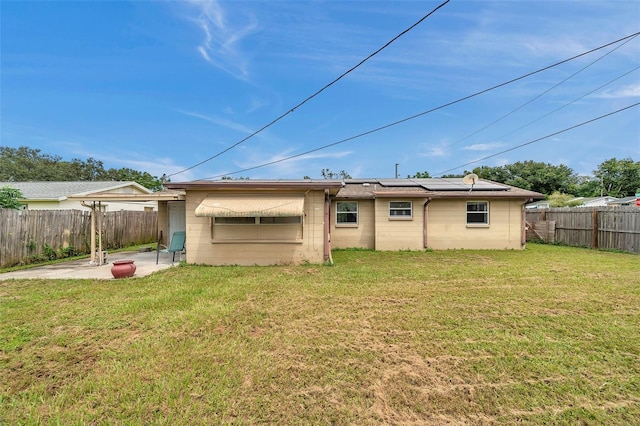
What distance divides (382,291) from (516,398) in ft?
12.4

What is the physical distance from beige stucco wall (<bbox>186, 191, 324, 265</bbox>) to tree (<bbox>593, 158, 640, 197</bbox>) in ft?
186

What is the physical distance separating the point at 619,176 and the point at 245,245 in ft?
201

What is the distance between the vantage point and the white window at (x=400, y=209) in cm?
1335

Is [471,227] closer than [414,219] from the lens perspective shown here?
No

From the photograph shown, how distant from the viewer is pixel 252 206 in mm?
8891

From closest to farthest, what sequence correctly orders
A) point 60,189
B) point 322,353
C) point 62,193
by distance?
point 322,353 < point 62,193 < point 60,189

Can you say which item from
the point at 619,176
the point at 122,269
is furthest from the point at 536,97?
the point at 619,176

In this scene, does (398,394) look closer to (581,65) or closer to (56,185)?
(581,65)

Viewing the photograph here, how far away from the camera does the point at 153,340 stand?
13.1 ft

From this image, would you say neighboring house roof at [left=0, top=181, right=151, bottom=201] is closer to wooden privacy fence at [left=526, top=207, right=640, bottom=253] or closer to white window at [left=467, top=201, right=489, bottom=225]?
white window at [left=467, top=201, right=489, bottom=225]

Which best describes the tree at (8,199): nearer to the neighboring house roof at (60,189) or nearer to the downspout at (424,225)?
the neighboring house roof at (60,189)

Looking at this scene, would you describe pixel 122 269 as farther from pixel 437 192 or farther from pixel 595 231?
pixel 595 231

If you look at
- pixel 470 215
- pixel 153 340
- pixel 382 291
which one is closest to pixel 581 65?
pixel 470 215

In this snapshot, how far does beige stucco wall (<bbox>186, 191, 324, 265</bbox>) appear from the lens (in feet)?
32.0
